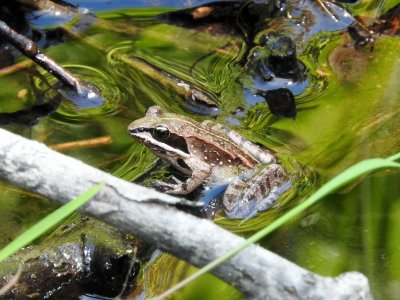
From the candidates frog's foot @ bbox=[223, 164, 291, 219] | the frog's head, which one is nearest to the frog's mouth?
the frog's head

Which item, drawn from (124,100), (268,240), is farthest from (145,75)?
(268,240)

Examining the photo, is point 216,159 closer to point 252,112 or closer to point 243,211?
point 252,112

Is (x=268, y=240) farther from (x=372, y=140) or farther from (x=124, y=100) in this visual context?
(x=124, y=100)

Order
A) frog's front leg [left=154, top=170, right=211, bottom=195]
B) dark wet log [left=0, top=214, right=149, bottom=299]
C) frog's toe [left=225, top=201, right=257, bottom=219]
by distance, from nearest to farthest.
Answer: dark wet log [left=0, top=214, right=149, bottom=299], frog's toe [left=225, top=201, right=257, bottom=219], frog's front leg [left=154, top=170, right=211, bottom=195]

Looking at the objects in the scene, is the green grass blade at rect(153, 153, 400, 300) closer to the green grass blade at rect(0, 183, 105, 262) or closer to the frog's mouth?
the green grass blade at rect(0, 183, 105, 262)

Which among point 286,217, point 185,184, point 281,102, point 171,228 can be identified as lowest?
point 185,184

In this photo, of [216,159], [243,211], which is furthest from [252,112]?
[243,211]
